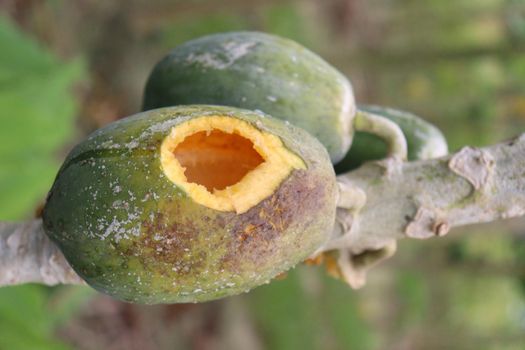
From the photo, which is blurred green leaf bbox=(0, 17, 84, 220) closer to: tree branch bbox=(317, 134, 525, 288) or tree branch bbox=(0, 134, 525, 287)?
tree branch bbox=(0, 134, 525, 287)

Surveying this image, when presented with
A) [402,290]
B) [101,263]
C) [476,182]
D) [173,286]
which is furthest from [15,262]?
[402,290]

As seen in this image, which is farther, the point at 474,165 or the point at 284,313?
the point at 284,313

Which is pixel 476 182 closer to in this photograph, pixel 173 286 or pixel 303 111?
pixel 303 111

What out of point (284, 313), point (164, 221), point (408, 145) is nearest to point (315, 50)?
point (284, 313)

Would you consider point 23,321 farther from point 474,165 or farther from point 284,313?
point 284,313

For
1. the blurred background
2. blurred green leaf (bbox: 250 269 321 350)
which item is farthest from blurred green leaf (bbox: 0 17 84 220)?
blurred green leaf (bbox: 250 269 321 350)

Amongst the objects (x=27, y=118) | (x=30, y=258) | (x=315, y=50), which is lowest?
(x=315, y=50)
